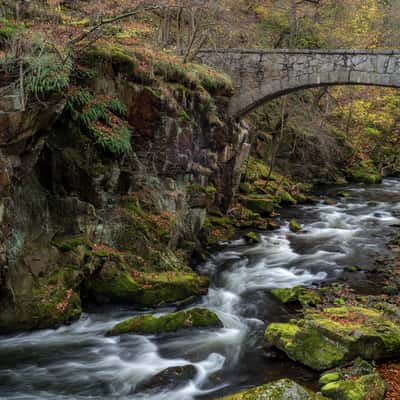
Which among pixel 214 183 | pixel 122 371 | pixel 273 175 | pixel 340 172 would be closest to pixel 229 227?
pixel 214 183

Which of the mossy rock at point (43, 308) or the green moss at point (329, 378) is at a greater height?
the mossy rock at point (43, 308)

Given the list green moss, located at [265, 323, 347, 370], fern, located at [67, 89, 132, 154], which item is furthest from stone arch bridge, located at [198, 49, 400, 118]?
green moss, located at [265, 323, 347, 370]

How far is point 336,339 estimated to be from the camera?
5988 millimetres

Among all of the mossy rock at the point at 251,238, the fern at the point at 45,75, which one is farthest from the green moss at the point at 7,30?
the mossy rock at the point at 251,238

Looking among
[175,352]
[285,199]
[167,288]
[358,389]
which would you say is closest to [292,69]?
[285,199]

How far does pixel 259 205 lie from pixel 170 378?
31.3 ft

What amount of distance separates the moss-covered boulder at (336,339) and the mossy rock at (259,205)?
796 cm

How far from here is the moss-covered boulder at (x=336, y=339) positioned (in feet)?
19.2

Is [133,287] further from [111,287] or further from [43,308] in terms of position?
[43,308]

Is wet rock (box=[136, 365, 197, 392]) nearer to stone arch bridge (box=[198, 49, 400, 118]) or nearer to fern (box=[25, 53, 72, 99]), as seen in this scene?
fern (box=[25, 53, 72, 99])

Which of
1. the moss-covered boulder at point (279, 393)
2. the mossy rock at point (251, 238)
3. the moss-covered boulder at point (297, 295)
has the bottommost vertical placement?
the moss-covered boulder at point (297, 295)

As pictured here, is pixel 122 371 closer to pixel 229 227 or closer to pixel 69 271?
pixel 69 271

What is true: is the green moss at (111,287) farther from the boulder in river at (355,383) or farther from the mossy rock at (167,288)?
the boulder in river at (355,383)

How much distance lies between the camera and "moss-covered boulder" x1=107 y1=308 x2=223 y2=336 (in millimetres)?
6691
